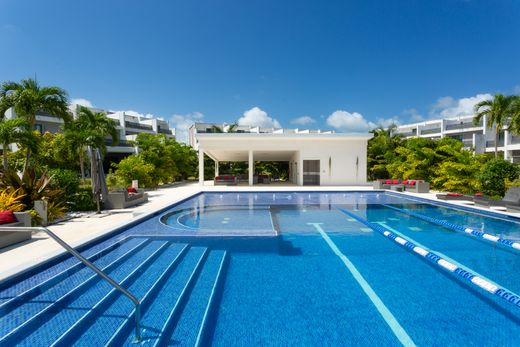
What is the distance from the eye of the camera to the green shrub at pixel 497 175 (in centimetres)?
1215

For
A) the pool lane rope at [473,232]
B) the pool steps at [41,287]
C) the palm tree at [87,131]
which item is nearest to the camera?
the pool steps at [41,287]

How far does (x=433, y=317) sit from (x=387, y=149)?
2519 centimetres

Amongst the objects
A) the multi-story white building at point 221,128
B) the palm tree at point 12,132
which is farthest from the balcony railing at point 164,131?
the palm tree at point 12,132

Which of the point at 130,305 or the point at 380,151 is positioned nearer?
the point at 130,305

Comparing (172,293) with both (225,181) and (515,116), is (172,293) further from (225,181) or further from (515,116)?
(515,116)

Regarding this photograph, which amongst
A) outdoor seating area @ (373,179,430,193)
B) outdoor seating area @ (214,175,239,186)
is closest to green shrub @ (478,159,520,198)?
outdoor seating area @ (373,179,430,193)

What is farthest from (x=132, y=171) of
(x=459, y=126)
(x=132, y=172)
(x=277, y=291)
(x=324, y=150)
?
(x=459, y=126)

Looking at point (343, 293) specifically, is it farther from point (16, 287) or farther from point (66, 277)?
point (16, 287)

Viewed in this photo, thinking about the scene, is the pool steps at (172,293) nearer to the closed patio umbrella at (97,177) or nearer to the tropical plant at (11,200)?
the tropical plant at (11,200)

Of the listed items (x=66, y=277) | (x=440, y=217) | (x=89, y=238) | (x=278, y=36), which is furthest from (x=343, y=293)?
(x=278, y=36)

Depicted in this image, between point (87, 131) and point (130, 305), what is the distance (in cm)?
906

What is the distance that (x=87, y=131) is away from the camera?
1009cm

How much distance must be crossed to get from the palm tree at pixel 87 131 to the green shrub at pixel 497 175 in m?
17.9

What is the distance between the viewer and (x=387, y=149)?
25.7 metres
